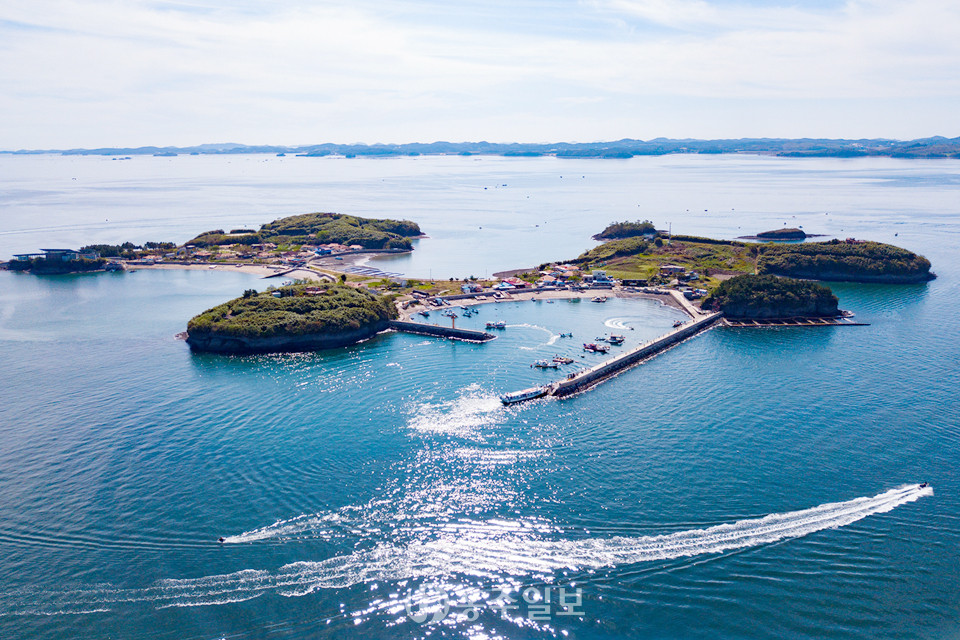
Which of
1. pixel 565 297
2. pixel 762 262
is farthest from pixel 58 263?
pixel 762 262

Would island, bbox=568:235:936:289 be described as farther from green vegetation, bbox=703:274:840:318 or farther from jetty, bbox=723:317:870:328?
jetty, bbox=723:317:870:328

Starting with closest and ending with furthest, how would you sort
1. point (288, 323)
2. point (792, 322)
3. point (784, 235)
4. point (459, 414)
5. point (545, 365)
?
point (459, 414) < point (545, 365) < point (288, 323) < point (792, 322) < point (784, 235)

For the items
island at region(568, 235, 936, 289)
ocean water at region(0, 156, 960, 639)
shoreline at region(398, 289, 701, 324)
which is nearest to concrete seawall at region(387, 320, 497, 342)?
ocean water at region(0, 156, 960, 639)

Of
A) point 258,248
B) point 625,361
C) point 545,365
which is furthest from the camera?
point 258,248

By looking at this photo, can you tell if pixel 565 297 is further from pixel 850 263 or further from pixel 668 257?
pixel 850 263

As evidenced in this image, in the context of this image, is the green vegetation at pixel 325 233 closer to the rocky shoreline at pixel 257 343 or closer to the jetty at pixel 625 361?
the rocky shoreline at pixel 257 343

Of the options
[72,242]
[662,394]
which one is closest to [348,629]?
[662,394]

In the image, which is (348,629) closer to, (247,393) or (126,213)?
(247,393)
